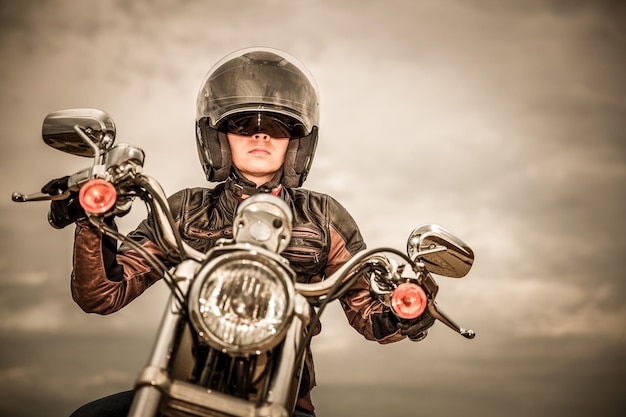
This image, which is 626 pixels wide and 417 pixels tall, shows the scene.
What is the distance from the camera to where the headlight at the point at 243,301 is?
109cm

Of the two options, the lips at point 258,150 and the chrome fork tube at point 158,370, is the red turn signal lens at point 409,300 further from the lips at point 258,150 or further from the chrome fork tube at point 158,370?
the lips at point 258,150

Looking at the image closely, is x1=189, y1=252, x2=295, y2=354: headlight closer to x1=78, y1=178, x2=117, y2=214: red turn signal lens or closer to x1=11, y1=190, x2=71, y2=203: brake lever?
x1=78, y1=178, x2=117, y2=214: red turn signal lens

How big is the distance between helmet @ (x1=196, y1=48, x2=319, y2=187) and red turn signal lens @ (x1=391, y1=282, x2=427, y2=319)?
3.36ft

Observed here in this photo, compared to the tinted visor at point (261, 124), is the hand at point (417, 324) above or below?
below

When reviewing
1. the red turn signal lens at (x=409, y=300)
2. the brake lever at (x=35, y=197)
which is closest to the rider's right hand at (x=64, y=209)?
the brake lever at (x=35, y=197)

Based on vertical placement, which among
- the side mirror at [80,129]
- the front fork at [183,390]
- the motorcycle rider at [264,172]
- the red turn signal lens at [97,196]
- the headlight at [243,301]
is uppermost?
the motorcycle rider at [264,172]

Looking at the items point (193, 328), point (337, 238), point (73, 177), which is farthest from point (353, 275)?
point (337, 238)

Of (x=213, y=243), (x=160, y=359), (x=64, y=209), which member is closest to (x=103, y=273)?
(x=64, y=209)

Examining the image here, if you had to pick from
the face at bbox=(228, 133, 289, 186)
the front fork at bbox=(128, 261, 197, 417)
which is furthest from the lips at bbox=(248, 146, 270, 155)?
the front fork at bbox=(128, 261, 197, 417)

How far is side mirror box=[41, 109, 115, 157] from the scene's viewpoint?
4.60 feet

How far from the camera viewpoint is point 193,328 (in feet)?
3.84

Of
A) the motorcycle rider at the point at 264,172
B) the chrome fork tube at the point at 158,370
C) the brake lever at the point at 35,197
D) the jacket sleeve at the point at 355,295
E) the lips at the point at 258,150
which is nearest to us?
the chrome fork tube at the point at 158,370

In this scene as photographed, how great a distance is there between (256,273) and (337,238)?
1304mm

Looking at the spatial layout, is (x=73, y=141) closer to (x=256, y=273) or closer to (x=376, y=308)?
(x=256, y=273)
